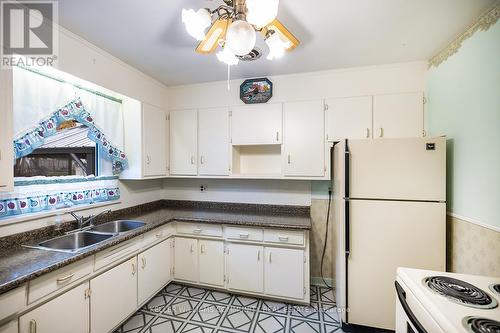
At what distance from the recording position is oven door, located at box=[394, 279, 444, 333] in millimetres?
877

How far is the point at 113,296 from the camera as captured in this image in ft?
5.71

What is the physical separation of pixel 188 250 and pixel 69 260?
4.13 feet

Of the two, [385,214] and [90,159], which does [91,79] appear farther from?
[385,214]

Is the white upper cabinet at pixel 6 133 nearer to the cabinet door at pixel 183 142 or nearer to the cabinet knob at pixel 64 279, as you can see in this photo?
the cabinet knob at pixel 64 279

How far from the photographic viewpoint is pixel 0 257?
4.55 feet

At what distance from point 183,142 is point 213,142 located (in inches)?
16.5

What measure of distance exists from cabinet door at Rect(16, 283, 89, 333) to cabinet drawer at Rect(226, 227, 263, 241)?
49.0 inches

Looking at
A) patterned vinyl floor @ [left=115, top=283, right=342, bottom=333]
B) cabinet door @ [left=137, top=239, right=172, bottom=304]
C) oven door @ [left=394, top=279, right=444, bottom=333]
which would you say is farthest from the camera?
cabinet door @ [left=137, top=239, right=172, bottom=304]

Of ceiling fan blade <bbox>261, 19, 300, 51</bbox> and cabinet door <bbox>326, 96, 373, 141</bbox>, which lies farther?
cabinet door <bbox>326, 96, 373, 141</bbox>

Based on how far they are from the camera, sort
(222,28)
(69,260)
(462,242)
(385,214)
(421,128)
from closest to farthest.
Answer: (222,28)
(69,260)
(462,242)
(385,214)
(421,128)

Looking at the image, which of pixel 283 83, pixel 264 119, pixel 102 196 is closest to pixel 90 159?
pixel 102 196

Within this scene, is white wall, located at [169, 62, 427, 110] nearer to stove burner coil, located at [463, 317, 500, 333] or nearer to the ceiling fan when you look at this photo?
the ceiling fan

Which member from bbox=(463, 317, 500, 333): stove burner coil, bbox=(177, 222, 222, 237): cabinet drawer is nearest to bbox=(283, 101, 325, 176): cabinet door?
bbox=(177, 222, 222, 237): cabinet drawer

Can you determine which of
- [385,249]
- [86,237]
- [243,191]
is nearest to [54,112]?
[86,237]
